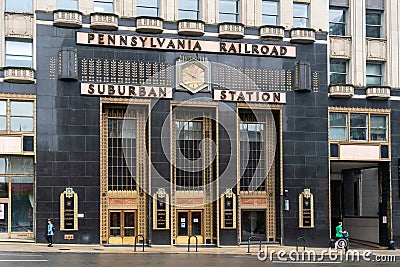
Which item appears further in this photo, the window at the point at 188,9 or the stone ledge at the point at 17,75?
the window at the point at 188,9

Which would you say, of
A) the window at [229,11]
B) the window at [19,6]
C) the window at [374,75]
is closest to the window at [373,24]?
the window at [374,75]

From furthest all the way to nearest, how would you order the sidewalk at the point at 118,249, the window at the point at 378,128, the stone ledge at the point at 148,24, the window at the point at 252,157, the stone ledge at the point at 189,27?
1. the window at the point at 378,128
2. the window at the point at 252,157
3. the stone ledge at the point at 189,27
4. the stone ledge at the point at 148,24
5. the sidewalk at the point at 118,249

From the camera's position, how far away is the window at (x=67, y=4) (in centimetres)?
4028

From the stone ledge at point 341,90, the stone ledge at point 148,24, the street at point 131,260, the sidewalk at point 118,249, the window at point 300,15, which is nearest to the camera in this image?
the street at point 131,260

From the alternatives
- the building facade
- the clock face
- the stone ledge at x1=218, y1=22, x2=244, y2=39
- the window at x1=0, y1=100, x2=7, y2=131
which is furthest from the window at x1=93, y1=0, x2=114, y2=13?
the window at x1=0, y1=100, x2=7, y2=131

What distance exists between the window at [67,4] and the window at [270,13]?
39.6ft

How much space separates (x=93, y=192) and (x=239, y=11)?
582 inches

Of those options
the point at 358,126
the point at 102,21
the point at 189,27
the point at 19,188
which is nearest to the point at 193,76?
the point at 189,27

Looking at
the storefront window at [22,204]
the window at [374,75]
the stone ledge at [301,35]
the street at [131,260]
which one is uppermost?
the stone ledge at [301,35]

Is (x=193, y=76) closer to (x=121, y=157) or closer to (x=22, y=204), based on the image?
(x=121, y=157)

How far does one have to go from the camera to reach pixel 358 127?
45.2m

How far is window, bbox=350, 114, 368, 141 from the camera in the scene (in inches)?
1777

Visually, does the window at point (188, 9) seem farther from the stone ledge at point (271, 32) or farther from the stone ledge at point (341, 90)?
the stone ledge at point (341, 90)

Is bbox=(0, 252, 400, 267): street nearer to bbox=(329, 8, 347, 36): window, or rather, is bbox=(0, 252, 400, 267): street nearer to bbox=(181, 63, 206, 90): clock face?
bbox=(181, 63, 206, 90): clock face
